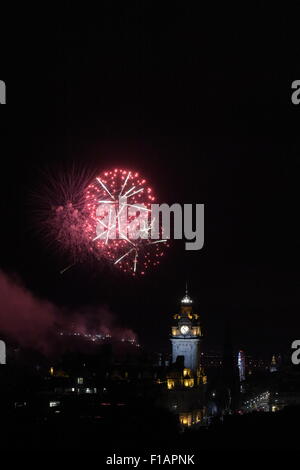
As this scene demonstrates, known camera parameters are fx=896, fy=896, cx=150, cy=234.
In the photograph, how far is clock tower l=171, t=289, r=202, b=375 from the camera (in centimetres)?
11889

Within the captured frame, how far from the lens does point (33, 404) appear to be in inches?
3073

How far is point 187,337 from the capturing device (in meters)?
120

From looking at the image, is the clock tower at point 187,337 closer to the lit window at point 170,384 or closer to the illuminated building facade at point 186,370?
the illuminated building facade at point 186,370

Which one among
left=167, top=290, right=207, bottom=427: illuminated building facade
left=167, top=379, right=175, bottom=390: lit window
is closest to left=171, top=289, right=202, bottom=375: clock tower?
left=167, top=290, right=207, bottom=427: illuminated building facade

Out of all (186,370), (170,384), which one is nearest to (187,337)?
(186,370)

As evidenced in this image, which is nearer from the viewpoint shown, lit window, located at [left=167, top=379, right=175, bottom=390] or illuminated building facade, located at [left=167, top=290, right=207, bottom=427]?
illuminated building facade, located at [left=167, top=290, right=207, bottom=427]

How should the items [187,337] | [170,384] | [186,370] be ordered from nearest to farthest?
[170,384] < [186,370] < [187,337]

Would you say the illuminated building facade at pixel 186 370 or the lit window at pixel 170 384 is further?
the lit window at pixel 170 384

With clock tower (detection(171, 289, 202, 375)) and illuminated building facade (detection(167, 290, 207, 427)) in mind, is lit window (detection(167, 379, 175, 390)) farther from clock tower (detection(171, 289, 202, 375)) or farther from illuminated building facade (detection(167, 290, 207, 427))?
clock tower (detection(171, 289, 202, 375))

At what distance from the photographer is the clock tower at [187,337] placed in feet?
390

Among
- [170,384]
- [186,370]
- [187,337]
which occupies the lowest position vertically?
[170,384]

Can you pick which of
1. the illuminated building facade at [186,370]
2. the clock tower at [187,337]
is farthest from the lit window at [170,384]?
the clock tower at [187,337]

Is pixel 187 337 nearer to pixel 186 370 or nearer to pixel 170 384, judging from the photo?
pixel 186 370
